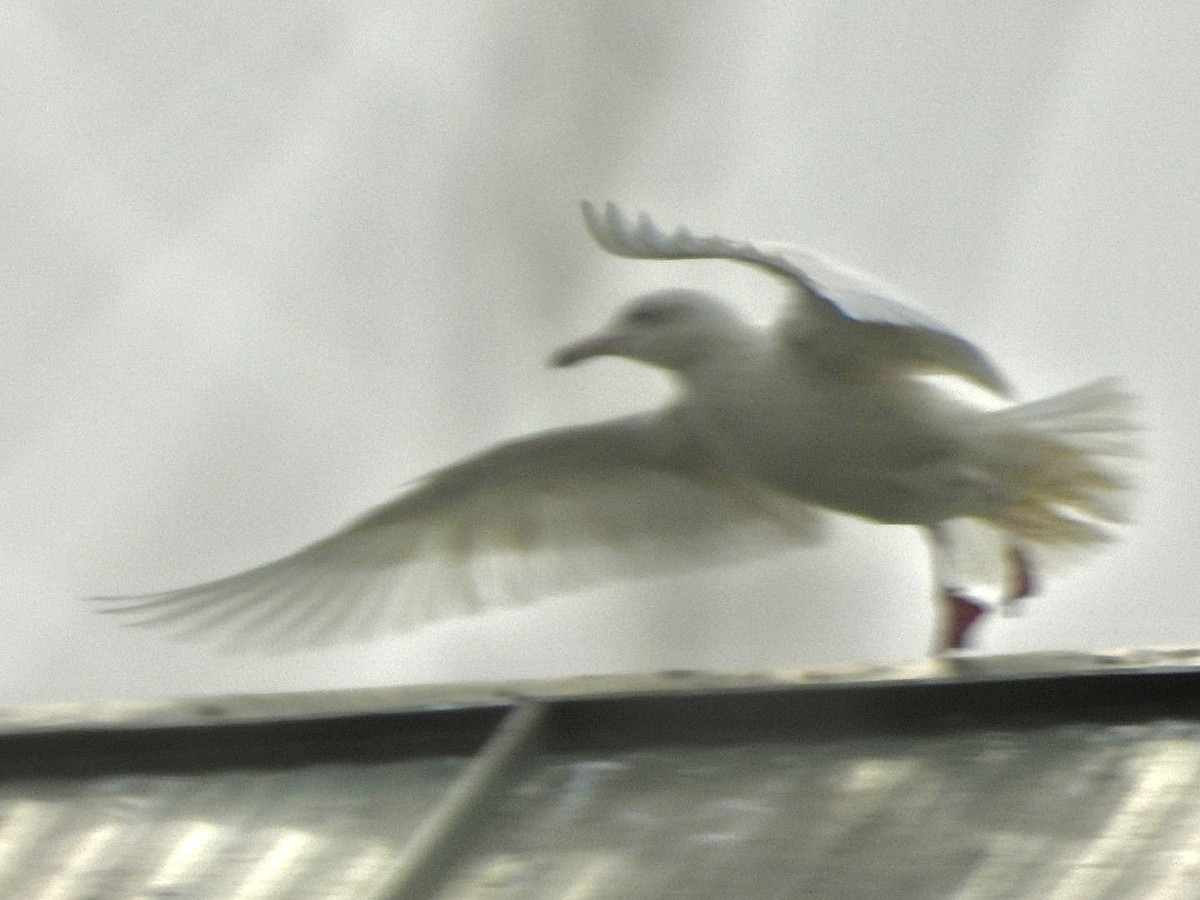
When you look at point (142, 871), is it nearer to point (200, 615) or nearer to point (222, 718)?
point (222, 718)

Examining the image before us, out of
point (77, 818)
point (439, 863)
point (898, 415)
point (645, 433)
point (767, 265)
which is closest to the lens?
point (439, 863)

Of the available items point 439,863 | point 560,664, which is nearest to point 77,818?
point 439,863

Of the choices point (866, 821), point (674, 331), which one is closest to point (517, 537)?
point (674, 331)

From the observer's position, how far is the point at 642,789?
3318 mm

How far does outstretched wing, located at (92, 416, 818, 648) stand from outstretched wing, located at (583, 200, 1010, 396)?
57cm

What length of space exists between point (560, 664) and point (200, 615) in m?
2.73

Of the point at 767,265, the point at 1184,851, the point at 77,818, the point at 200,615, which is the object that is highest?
the point at 767,265

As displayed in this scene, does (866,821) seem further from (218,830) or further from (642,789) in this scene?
(218,830)

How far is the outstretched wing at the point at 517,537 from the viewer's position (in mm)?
5531

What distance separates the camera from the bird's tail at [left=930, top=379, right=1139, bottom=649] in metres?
5.23

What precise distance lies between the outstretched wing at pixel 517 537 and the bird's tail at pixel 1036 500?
411 mm

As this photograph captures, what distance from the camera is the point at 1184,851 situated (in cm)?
288

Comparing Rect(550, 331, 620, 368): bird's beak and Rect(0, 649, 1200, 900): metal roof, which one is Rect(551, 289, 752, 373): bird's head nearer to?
Rect(550, 331, 620, 368): bird's beak

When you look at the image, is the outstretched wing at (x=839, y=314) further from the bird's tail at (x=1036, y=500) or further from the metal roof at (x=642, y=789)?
the metal roof at (x=642, y=789)
